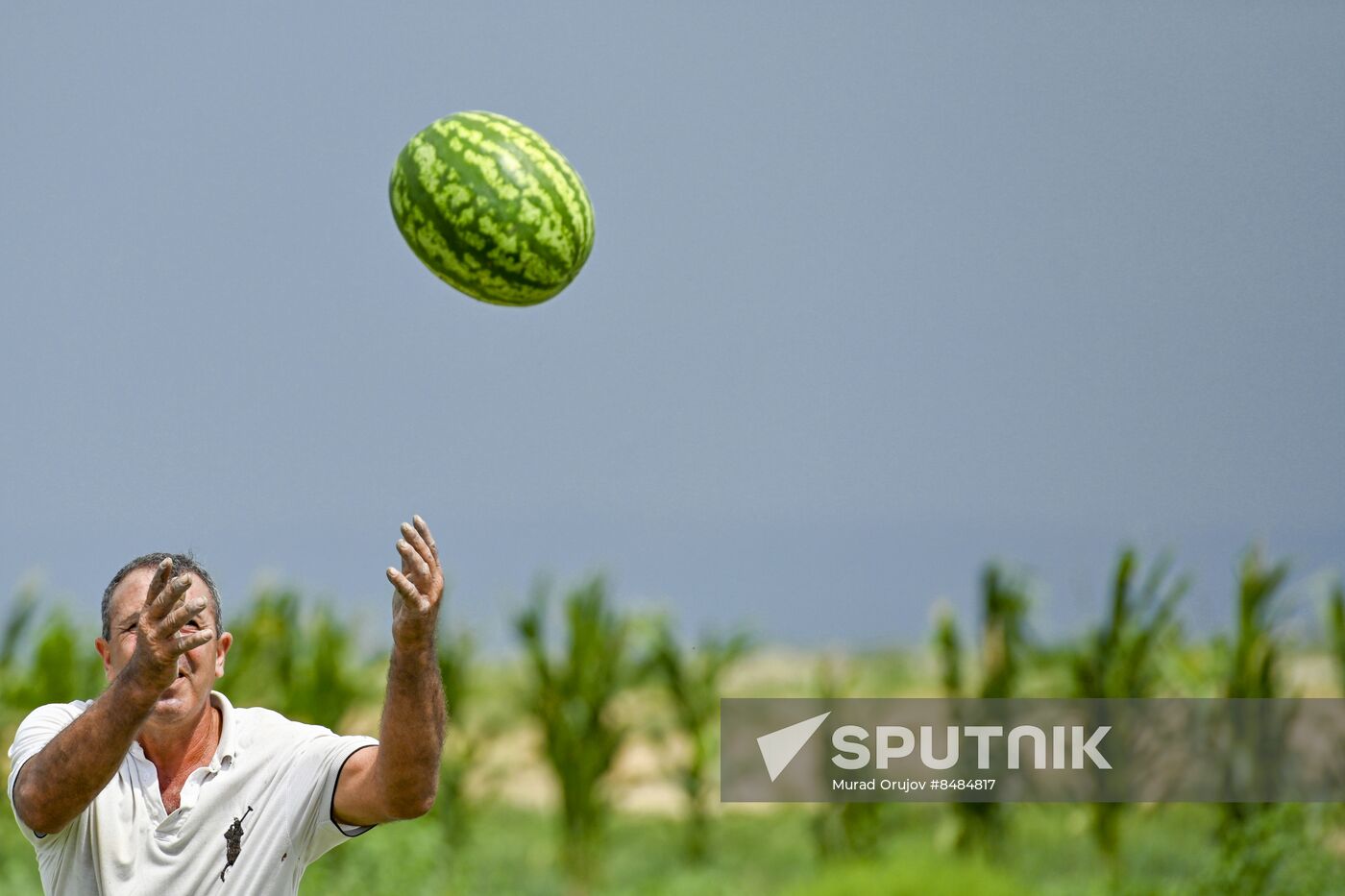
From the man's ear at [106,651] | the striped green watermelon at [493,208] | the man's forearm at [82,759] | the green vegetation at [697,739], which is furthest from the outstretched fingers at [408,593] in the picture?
the green vegetation at [697,739]

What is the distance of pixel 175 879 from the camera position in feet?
10.2

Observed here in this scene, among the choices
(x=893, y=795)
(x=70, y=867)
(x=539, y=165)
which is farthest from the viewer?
(x=893, y=795)

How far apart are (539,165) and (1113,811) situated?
22.7ft

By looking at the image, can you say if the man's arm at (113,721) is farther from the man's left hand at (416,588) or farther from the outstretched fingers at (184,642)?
the man's left hand at (416,588)

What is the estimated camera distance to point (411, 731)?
119 inches

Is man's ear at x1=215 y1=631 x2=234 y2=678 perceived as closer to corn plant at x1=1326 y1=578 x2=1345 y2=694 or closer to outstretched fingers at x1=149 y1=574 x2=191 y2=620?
outstretched fingers at x1=149 y1=574 x2=191 y2=620

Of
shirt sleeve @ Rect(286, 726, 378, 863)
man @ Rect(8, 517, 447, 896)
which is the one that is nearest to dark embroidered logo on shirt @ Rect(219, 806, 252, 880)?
man @ Rect(8, 517, 447, 896)

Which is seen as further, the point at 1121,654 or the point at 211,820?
the point at 1121,654

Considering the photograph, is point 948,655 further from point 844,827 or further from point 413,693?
point 413,693

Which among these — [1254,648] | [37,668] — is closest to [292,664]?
[37,668]

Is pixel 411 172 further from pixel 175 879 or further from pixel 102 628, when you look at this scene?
pixel 175 879

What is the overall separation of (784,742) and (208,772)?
7.38 metres

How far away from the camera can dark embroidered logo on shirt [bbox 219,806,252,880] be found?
318cm

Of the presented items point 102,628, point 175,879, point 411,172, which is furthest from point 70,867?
point 411,172
